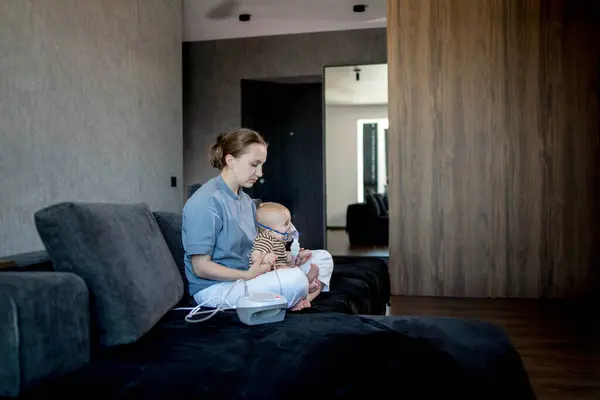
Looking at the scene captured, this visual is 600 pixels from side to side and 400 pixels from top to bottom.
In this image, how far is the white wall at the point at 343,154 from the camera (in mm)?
7969

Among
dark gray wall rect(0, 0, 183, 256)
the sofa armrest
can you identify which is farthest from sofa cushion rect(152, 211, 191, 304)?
dark gray wall rect(0, 0, 183, 256)

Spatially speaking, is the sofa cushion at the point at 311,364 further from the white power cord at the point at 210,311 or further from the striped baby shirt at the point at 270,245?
the striped baby shirt at the point at 270,245

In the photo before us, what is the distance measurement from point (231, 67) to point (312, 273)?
4.75 m

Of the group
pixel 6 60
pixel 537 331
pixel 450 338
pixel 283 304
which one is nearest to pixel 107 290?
pixel 283 304

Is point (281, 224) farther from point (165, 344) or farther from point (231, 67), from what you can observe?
point (231, 67)

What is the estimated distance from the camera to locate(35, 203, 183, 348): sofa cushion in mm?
1403

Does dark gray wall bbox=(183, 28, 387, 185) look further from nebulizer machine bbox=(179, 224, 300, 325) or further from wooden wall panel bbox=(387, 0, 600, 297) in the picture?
nebulizer machine bbox=(179, 224, 300, 325)

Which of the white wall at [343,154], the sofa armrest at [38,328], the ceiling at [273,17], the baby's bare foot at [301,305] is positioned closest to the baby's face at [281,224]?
the baby's bare foot at [301,305]

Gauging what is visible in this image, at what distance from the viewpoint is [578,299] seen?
151 inches

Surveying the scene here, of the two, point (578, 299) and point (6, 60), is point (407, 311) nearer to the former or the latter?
point (578, 299)

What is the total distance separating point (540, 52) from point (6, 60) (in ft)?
11.3

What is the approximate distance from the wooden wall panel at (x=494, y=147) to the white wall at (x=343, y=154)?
11.9ft

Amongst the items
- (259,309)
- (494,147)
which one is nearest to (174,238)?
(259,309)

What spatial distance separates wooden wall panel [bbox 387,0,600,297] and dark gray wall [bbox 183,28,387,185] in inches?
79.4
